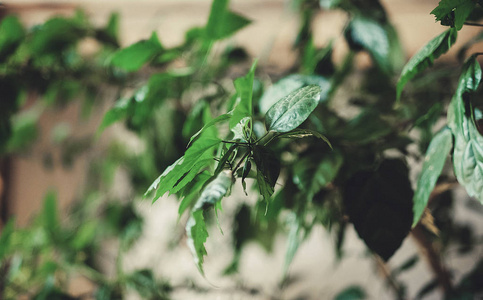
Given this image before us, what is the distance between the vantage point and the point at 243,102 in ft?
1.11

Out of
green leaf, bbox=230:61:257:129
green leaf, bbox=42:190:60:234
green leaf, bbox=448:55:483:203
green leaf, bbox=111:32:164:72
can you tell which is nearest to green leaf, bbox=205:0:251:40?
green leaf, bbox=111:32:164:72

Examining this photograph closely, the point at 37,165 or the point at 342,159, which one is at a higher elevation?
the point at 342,159

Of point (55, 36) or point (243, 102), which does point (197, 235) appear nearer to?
point (243, 102)

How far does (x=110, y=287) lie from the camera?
805 mm

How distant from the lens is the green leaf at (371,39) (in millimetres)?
542

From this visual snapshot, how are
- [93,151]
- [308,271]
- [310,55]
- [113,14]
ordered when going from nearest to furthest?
[310,55]
[113,14]
[308,271]
[93,151]

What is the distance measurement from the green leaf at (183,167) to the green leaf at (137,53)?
10.7 inches

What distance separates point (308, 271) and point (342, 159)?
89 centimetres

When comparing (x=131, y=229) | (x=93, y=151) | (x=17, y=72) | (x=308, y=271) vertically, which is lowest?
(x=308, y=271)

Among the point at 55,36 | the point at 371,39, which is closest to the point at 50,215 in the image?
the point at 55,36

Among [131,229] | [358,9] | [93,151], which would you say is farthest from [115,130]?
[358,9]

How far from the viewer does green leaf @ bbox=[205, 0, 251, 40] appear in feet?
1.68

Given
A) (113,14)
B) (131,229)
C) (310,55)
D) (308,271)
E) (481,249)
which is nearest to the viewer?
(310,55)

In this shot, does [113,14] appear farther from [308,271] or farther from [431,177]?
[308,271]
